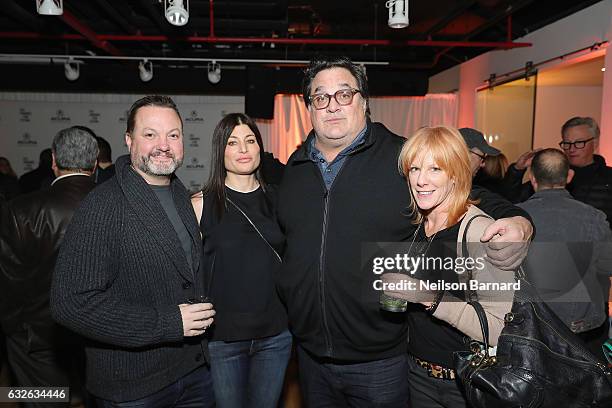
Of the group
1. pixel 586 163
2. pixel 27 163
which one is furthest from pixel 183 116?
A: pixel 586 163

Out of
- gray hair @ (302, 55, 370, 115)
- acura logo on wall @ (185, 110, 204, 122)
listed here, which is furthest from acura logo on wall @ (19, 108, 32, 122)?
gray hair @ (302, 55, 370, 115)

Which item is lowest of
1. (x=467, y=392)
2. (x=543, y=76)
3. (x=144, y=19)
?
(x=467, y=392)

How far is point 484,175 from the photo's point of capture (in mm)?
4512

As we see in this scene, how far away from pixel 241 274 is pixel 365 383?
0.72 m

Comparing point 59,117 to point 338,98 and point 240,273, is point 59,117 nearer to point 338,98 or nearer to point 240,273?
point 240,273

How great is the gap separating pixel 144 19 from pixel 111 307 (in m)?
6.71

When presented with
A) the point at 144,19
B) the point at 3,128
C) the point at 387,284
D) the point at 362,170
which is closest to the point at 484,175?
the point at 362,170

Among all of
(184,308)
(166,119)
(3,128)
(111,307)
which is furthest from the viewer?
(3,128)

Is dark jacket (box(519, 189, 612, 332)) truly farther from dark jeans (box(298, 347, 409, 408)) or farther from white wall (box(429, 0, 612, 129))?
white wall (box(429, 0, 612, 129))

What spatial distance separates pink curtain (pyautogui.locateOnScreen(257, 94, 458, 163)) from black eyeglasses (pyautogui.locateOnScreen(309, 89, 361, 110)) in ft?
25.8

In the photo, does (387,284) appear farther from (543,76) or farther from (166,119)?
(543,76)

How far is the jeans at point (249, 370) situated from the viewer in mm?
2170

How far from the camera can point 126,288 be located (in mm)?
1756

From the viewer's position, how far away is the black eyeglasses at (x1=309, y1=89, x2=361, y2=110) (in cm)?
207
